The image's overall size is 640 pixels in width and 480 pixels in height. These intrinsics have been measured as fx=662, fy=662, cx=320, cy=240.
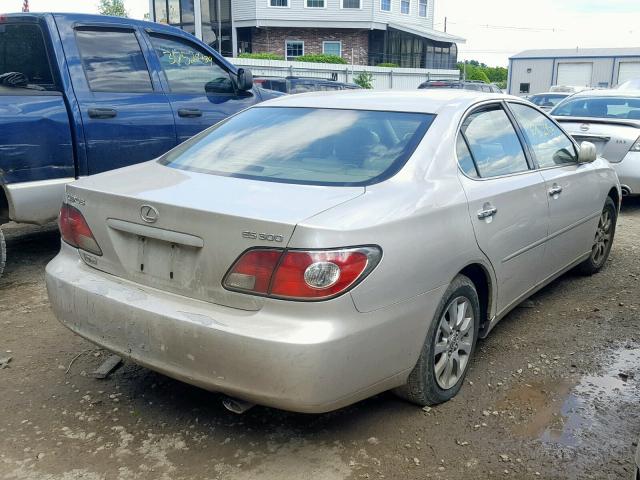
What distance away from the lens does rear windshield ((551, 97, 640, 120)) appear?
30.8ft

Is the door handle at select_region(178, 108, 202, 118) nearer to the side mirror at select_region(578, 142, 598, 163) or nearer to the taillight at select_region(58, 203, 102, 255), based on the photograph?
the taillight at select_region(58, 203, 102, 255)

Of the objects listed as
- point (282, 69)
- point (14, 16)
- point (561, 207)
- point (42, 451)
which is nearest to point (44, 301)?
point (42, 451)

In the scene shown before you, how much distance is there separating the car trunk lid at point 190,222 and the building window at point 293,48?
3211 cm

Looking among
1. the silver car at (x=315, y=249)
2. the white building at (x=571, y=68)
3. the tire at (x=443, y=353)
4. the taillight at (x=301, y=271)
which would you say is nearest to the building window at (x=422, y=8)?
the white building at (x=571, y=68)

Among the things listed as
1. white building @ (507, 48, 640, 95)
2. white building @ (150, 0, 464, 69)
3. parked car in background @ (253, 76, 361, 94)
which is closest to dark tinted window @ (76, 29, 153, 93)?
parked car in background @ (253, 76, 361, 94)

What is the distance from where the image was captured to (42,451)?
2.92 meters

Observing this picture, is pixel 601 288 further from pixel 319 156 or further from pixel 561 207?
pixel 319 156

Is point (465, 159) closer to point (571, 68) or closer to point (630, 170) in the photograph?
point (630, 170)

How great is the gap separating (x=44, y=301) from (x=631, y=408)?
383cm

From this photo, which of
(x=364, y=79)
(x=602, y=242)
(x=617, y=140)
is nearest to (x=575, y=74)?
(x=364, y=79)

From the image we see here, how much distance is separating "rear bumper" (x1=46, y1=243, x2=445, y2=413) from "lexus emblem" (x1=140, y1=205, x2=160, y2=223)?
31 centimetres

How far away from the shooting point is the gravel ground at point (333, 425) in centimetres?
283

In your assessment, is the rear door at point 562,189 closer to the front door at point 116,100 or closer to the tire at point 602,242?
the tire at point 602,242

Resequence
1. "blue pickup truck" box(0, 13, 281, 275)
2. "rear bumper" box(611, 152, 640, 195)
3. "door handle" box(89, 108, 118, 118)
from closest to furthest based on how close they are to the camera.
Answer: "blue pickup truck" box(0, 13, 281, 275)
"door handle" box(89, 108, 118, 118)
"rear bumper" box(611, 152, 640, 195)
